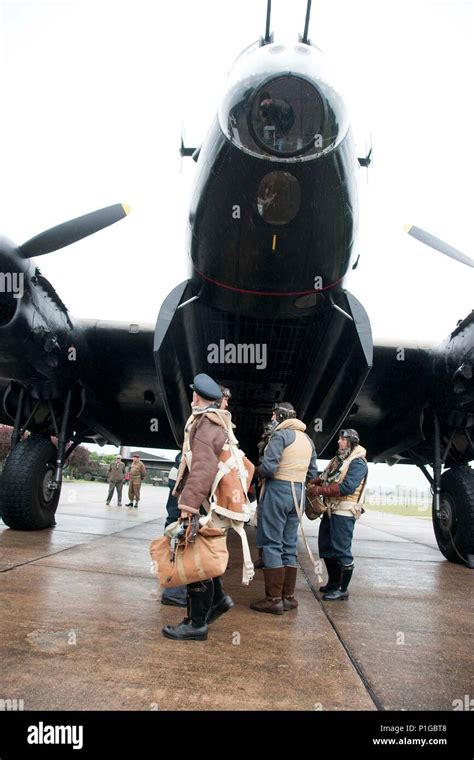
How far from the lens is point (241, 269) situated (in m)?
4.89

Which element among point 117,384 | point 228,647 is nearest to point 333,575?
point 228,647

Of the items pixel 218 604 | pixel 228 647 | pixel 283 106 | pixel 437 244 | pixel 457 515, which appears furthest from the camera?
pixel 457 515

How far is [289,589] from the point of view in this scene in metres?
4.30

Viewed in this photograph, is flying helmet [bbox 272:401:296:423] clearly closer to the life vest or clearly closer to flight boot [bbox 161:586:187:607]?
the life vest

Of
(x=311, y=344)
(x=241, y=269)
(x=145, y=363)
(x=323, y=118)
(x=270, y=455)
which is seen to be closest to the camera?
(x=323, y=118)

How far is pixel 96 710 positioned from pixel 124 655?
2.17 ft

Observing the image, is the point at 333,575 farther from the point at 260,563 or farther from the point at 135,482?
the point at 135,482

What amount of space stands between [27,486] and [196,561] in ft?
15.8

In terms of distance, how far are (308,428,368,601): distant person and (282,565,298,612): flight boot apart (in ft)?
1.41

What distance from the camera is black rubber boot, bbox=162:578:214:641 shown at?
318cm

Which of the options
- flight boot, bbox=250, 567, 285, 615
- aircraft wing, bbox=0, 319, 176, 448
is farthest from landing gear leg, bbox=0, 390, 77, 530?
flight boot, bbox=250, 567, 285, 615

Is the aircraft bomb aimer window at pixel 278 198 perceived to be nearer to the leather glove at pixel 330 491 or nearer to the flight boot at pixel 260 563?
the leather glove at pixel 330 491
